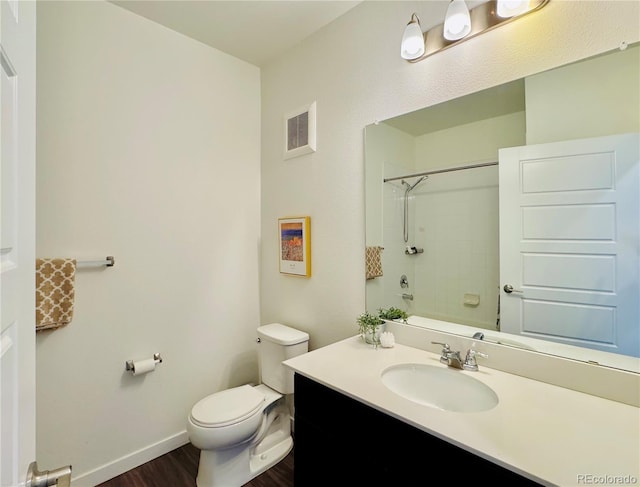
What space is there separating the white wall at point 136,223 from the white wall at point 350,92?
269mm

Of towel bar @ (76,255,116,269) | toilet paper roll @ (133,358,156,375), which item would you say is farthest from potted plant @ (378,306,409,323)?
towel bar @ (76,255,116,269)

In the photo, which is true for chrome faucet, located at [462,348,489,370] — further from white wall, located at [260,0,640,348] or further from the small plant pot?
white wall, located at [260,0,640,348]

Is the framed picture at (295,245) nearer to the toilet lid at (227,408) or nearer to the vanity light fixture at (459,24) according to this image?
the toilet lid at (227,408)

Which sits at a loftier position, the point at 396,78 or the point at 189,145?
the point at 396,78

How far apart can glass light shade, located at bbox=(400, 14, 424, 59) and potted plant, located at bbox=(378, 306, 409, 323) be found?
1239 mm

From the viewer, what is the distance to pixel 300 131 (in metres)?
2.05

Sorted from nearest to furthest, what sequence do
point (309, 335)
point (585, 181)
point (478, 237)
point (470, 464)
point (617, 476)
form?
1. point (617, 476)
2. point (470, 464)
3. point (585, 181)
4. point (478, 237)
5. point (309, 335)

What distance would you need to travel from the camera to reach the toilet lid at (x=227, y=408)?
152cm

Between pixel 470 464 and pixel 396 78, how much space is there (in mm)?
1618

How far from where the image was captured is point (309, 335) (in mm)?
2012

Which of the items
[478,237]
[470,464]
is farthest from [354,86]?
[470,464]

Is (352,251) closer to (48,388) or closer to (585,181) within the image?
(585,181)

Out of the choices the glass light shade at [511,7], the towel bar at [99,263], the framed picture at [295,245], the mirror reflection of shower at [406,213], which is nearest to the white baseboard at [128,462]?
the towel bar at [99,263]
